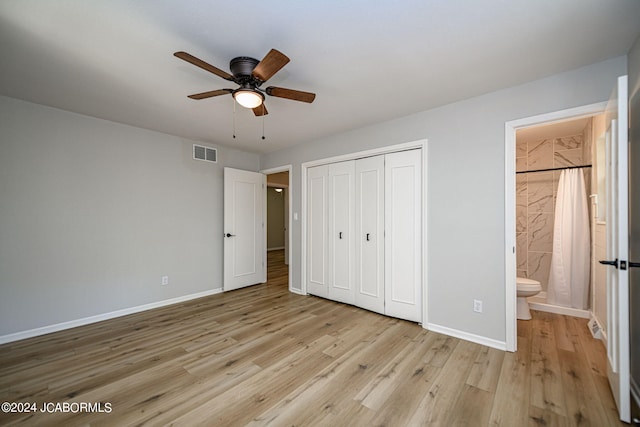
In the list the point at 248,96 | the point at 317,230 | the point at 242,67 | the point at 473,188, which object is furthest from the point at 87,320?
the point at 473,188

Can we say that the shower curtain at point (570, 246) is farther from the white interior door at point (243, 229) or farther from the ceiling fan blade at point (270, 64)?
the white interior door at point (243, 229)

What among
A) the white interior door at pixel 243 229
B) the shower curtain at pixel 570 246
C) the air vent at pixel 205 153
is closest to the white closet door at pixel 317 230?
the white interior door at pixel 243 229

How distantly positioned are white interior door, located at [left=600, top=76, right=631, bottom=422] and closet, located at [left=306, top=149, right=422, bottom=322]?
5.01 feet

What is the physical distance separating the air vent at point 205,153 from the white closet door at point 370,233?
243cm

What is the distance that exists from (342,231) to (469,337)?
1.95m

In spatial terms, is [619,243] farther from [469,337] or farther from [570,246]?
[570,246]

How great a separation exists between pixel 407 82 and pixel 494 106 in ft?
3.11

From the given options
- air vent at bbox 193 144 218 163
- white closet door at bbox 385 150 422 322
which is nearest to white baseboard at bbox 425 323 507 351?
white closet door at bbox 385 150 422 322

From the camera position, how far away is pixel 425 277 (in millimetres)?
2936

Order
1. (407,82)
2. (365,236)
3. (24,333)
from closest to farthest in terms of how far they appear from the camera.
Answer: (407,82), (24,333), (365,236)

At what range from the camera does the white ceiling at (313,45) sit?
153 centimetres

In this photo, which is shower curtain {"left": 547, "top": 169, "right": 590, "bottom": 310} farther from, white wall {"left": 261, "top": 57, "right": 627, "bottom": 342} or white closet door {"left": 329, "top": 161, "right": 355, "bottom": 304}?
white closet door {"left": 329, "top": 161, "right": 355, "bottom": 304}

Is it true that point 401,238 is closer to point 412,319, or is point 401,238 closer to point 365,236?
point 365,236

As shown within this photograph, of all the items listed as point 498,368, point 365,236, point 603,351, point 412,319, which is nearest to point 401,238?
point 365,236
